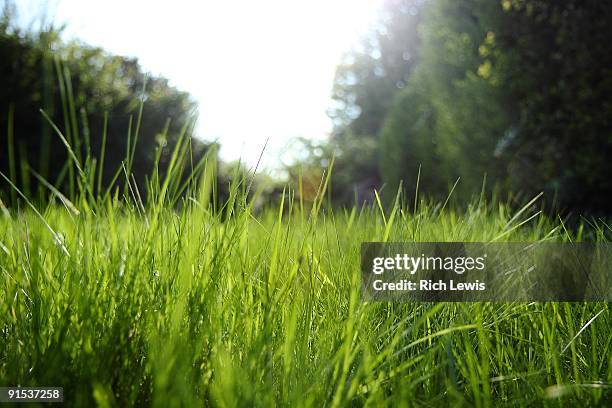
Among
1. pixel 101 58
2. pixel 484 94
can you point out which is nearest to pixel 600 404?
pixel 484 94

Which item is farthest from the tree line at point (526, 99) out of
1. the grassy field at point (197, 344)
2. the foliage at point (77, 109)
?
the foliage at point (77, 109)

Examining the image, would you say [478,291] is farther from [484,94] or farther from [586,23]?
[484,94]

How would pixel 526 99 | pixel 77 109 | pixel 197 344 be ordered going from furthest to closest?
pixel 77 109
pixel 526 99
pixel 197 344

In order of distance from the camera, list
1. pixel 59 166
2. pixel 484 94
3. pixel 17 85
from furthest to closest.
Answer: pixel 59 166, pixel 17 85, pixel 484 94

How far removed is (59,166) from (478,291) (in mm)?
6954

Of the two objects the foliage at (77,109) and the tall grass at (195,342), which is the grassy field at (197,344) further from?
the foliage at (77,109)

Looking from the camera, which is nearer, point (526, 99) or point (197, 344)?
point (197, 344)

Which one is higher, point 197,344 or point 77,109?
point 77,109

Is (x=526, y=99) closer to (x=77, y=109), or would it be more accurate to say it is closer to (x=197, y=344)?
(x=197, y=344)

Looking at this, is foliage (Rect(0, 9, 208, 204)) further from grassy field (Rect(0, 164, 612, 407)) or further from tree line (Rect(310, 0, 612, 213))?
grassy field (Rect(0, 164, 612, 407))

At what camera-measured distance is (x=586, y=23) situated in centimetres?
406

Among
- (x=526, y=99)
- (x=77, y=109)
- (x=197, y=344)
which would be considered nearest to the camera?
(x=197, y=344)

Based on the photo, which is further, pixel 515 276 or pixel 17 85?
pixel 17 85

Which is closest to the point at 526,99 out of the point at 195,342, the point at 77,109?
the point at 195,342
